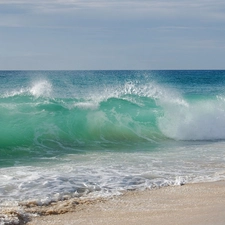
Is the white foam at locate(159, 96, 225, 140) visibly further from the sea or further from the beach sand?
the beach sand

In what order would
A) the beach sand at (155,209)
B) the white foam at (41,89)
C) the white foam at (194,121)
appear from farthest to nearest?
the white foam at (41,89), the white foam at (194,121), the beach sand at (155,209)

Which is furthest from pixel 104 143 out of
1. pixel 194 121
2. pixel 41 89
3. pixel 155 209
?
pixel 41 89

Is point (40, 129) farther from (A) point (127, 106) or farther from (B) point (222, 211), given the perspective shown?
(B) point (222, 211)

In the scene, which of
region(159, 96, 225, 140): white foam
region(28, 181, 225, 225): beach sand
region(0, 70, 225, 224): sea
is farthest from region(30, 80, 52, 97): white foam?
region(28, 181, 225, 225): beach sand

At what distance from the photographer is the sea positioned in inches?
312

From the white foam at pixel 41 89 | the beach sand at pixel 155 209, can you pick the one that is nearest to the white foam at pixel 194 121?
the white foam at pixel 41 89

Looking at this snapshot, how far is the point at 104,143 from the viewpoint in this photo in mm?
13359

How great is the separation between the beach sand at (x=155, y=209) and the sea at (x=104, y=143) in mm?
420

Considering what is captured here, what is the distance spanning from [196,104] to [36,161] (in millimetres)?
10252

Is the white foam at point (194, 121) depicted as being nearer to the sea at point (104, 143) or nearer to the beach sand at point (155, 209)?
the sea at point (104, 143)

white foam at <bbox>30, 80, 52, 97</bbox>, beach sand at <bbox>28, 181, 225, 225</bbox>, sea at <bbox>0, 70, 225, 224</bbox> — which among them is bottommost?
beach sand at <bbox>28, 181, 225, 225</bbox>

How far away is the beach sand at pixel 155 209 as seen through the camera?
6097mm

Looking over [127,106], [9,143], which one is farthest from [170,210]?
[127,106]

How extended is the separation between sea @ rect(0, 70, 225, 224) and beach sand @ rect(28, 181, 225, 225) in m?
0.42
